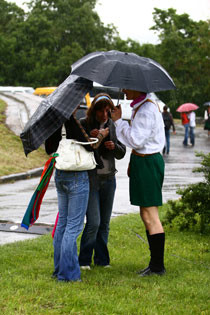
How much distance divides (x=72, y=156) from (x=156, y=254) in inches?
53.2

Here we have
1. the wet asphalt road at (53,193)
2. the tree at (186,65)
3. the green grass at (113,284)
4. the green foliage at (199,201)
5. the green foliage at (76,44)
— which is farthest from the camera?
the green foliage at (76,44)

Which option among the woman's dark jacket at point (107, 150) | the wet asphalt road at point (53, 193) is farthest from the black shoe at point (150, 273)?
the wet asphalt road at point (53, 193)

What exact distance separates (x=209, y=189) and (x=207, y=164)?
34 cm

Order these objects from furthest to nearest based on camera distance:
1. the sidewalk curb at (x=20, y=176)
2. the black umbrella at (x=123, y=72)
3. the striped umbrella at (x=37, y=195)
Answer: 1. the sidewalk curb at (x=20, y=176)
2. the striped umbrella at (x=37, y=195)
3. the black umbrella at (x=123, y=72)

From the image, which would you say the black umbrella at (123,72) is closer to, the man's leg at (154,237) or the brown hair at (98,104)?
the brown hair at (98,104)

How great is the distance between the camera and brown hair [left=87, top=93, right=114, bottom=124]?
5.43m

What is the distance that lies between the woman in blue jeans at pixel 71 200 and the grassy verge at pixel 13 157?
11.6 meters

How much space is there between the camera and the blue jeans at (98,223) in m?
5.54

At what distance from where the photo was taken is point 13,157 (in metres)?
19.2

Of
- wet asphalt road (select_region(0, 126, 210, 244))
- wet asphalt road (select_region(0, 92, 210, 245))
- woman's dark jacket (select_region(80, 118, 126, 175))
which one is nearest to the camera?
woman's dark jacket (select_region(80, 118, 126, 175))

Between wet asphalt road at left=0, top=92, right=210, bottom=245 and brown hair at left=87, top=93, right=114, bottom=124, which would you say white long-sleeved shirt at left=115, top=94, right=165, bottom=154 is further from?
wet asphalt road at left=0, top=92, right=210, bottom=245

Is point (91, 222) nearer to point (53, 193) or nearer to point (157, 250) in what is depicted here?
point (157, 250)

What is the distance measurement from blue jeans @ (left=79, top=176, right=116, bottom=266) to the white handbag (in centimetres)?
46

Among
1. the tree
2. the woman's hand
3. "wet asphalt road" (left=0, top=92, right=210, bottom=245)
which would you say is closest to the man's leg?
the woman's hand
